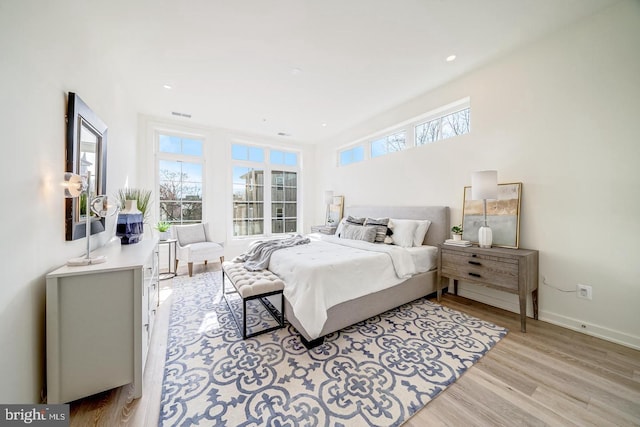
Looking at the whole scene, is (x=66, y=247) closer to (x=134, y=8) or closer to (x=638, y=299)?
(x=134, y=8)

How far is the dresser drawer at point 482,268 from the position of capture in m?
2.22

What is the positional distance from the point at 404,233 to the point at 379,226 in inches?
14.7

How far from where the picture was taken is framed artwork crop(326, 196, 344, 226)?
506cm

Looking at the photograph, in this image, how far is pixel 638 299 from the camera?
1.91m

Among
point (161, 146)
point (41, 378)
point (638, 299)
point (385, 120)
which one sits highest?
point (385, 120)

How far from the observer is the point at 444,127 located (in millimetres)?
3361

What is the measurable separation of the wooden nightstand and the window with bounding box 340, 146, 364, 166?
107 inches

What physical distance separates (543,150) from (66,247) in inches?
171

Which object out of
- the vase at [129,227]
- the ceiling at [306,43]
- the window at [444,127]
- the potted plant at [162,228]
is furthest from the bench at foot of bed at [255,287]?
the window at [444,127]

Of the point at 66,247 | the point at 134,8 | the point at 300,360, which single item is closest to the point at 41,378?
the point at 66,247

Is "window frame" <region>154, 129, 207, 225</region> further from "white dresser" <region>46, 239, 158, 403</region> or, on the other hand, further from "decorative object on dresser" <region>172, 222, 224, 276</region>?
"white dresser" <region>46, 239, 158, 403</region>

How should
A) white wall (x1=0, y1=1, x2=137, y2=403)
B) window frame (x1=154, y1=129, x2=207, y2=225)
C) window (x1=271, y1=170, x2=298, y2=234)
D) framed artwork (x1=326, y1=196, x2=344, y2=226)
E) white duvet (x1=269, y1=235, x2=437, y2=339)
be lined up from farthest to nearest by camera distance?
window (x1=271, y1=170, x2=298, y2=234)
framed artwork (x1=326, y1=196, x2=344, y2=226)
window frame (x1=154, y1=129, x2=207, y2=225)
white duvet (x1=269, y1=235, x2=437, y2=339)
white wall (x1=0, y1=1, x2=137, y2=403)

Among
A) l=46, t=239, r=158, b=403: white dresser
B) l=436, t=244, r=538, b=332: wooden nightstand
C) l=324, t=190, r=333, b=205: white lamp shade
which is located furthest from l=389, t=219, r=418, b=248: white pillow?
l=46, t=239, r=158, b=403: white dresser

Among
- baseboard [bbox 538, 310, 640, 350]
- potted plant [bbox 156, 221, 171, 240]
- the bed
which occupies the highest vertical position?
potted plant [bbox 156, 221, 171, 240]
